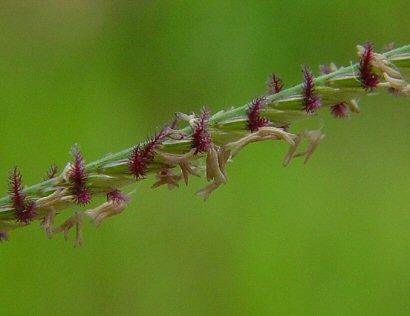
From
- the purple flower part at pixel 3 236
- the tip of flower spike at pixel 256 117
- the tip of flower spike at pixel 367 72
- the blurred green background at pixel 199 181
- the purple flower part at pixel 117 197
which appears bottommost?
the purple flower part at pixel 3 236

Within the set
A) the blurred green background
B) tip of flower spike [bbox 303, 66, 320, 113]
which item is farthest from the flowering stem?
the blurred green background

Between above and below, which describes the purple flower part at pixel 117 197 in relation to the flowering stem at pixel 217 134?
below

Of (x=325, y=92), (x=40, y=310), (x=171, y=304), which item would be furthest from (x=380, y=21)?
A: (x=325, y=92)

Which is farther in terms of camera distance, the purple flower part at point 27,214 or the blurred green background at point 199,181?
the blurred green background at point 199,181

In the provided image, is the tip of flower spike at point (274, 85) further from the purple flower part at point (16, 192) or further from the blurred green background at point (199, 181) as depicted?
the blurred green background at point (199, 181)

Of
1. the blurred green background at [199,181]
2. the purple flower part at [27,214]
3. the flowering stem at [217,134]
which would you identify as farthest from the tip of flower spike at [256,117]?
the blurred green background at [199,181]
